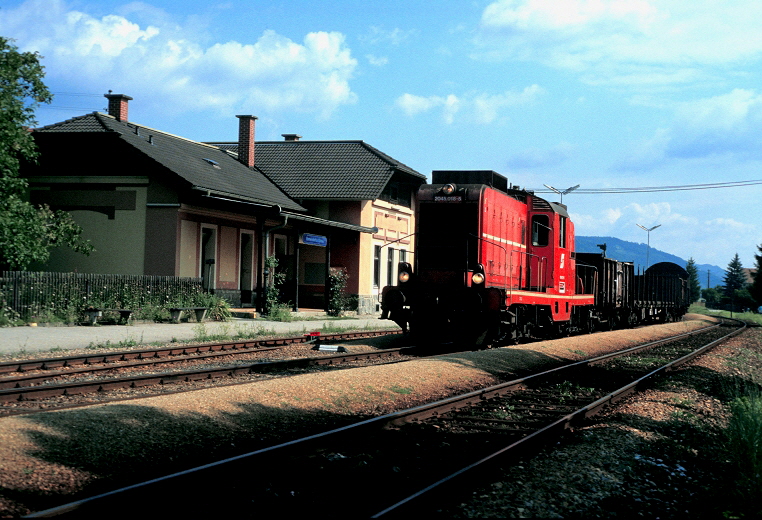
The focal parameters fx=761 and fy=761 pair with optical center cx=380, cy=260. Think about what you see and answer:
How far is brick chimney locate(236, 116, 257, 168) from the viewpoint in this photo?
3534cm

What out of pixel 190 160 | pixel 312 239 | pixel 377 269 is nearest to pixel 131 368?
pixel 190 160

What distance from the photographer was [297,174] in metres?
37.3

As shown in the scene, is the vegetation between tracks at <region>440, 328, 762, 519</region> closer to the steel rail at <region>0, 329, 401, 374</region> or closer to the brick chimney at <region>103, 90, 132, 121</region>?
the steel rail at <region>0, 329, 401, 374</region>

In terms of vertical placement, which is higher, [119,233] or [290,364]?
[119,233]

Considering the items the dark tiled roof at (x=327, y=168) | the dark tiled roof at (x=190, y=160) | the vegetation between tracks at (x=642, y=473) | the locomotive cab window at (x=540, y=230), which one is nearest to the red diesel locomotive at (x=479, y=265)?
the locomotive cab window at (x=540, y=230)

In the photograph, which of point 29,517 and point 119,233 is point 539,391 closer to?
point 29,517

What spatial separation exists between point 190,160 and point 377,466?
2430cm

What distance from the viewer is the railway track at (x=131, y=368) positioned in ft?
31.9

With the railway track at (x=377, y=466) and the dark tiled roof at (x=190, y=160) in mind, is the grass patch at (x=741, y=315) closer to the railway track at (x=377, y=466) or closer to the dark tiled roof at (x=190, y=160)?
the dark tiled roof at (x=190, y=160)

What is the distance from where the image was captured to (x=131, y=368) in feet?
42.1

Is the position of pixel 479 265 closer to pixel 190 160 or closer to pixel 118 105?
pixel 190 160

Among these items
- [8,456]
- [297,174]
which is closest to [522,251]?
[8,456]

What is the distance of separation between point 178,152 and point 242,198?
446cm

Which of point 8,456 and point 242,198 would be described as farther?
point 242,198
